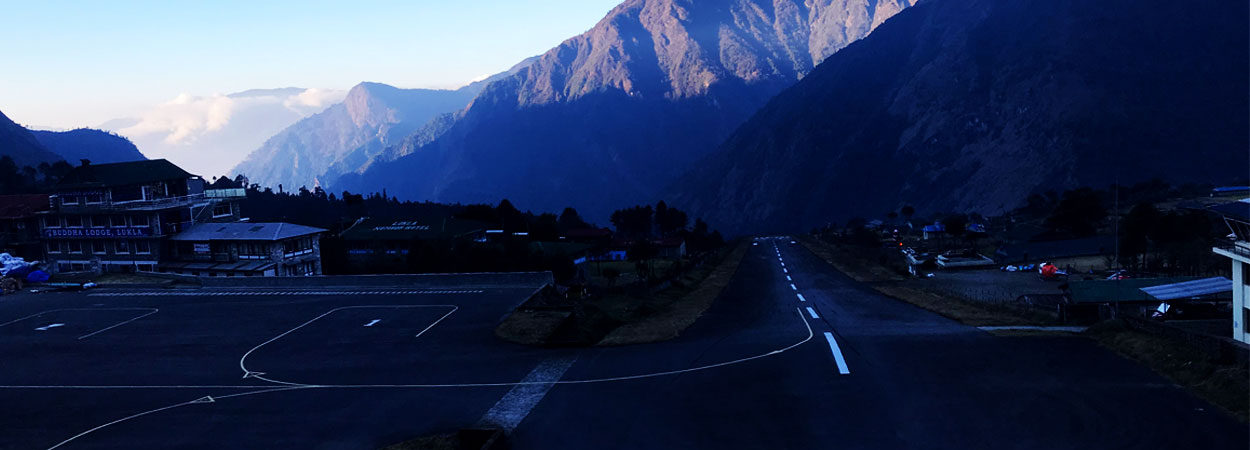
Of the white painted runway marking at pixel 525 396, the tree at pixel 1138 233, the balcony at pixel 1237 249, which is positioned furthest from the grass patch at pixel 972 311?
the tree at pixel 1138 233

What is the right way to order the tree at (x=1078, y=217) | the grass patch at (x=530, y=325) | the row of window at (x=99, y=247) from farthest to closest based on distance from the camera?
the tree at (x=1078, y=217) < the row of window at (x=99, y=247) < the grass patch at (x=530, y=325)

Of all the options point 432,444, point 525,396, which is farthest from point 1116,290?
point 432,444

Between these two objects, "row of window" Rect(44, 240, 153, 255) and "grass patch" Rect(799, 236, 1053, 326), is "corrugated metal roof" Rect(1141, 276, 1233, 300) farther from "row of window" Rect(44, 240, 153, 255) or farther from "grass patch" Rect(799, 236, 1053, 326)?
"row of window" Rect(44, 240, 153, 255)

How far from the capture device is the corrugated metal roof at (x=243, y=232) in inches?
2477

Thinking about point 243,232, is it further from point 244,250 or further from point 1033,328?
point 1033,328

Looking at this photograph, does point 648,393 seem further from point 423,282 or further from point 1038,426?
point 423,282

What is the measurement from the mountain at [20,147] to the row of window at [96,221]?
125 m

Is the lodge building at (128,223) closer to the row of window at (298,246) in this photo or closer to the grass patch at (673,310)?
the row of window at (298,246)

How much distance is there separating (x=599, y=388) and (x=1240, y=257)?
893 inches

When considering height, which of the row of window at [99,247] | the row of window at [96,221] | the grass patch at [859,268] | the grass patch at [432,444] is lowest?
the grass patch at [859,268]

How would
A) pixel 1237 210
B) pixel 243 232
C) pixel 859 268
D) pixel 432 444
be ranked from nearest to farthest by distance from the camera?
pixel 432 444
pixel 1237 210
pixel 243 232
pixel 859 268

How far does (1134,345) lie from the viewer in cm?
2461

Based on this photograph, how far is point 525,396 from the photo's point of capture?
77.2 feet

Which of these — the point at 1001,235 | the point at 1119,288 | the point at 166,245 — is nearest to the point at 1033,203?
the point at 1001,235
